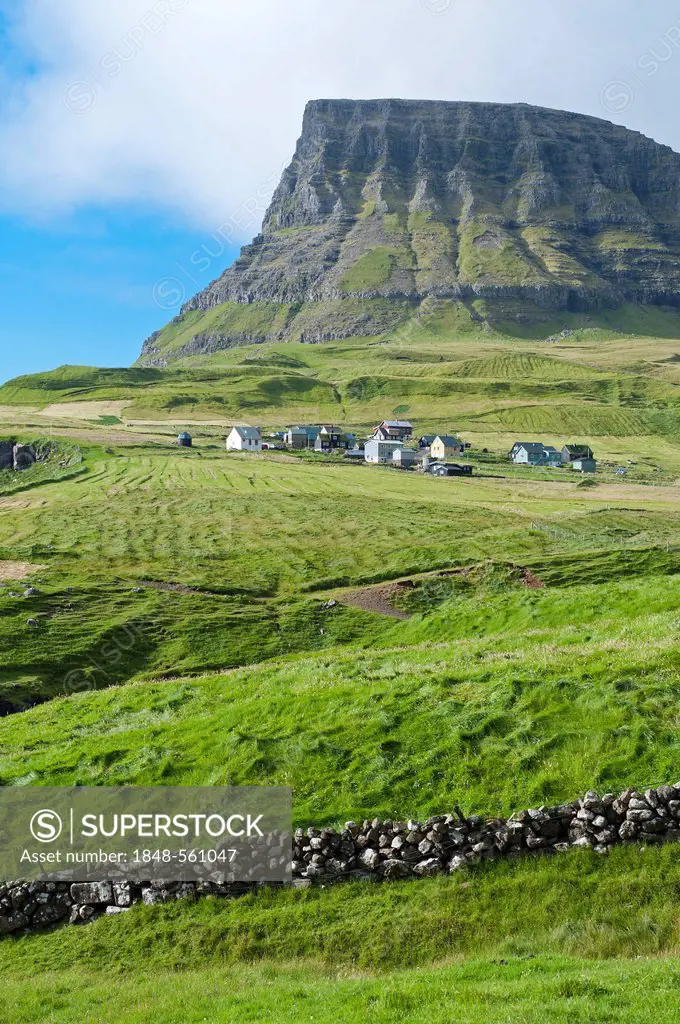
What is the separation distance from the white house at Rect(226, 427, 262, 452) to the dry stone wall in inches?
6319

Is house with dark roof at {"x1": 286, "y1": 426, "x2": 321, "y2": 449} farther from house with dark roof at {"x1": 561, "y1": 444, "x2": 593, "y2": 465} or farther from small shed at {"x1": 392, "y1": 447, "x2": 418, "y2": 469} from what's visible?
house with dark roof at {"x1": 561, "y1": 444, "x2": 593, "y2": 465}

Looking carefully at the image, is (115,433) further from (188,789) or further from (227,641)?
(188,789)

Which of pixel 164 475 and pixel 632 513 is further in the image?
pixel 164 475

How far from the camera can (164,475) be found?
115062 mm

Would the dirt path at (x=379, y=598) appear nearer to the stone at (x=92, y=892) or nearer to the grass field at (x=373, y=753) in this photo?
the grass field at (x=373, y=753)

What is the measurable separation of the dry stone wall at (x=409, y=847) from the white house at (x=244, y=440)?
527 ft

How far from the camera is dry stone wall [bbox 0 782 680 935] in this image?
15133mm

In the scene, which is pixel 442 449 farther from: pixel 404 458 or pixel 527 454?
pixel 527 454

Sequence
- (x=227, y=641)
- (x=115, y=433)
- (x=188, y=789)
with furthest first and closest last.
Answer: (x=115, y=433), (x=227, y=641), (x=188, y=789)

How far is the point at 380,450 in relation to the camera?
172125 mm

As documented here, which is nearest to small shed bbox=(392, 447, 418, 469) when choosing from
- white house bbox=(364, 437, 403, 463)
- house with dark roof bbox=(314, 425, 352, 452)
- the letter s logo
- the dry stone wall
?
white house bbox=(364, 437, 403, 463)

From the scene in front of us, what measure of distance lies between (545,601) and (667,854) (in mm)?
25205

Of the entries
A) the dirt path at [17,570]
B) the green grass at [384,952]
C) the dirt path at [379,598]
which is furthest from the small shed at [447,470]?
the green grass at [384,952]

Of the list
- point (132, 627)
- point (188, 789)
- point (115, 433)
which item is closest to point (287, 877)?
point (188, 789)
